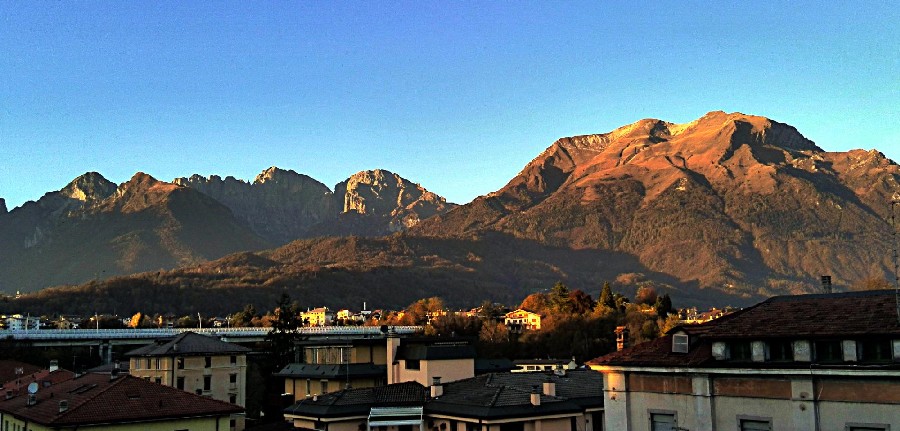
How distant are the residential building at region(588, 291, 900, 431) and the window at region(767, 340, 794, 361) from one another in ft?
0.10

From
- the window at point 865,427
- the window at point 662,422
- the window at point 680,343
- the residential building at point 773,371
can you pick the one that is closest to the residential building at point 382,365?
the residential building at point 773,371

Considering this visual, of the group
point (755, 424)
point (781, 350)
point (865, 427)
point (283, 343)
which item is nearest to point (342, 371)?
point (283, 343)

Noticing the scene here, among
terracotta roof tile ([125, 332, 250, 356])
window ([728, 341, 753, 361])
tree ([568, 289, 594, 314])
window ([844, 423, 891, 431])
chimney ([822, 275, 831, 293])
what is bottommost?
window ([844, 423, 891, 431])

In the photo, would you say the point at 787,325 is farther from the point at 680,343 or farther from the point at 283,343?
the point at 283,343

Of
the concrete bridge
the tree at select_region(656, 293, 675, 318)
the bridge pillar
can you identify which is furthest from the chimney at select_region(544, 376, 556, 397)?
the tree at select_region(656, 293, 675, 318)

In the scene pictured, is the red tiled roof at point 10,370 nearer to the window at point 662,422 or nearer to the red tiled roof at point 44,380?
the red tiled roof at point 44,380

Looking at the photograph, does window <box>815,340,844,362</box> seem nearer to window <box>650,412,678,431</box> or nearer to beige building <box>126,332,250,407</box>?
window <box>650,412,678,431</box>

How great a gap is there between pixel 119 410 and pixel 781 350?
1242 inches

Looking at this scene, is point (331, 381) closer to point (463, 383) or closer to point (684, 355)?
point (463, 383)

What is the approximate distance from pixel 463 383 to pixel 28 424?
24.7 metres

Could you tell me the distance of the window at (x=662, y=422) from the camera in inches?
1106

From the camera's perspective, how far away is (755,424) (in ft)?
85.7

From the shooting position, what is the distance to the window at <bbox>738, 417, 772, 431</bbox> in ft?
84.8

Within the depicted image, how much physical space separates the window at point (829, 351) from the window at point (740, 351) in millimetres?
2034
